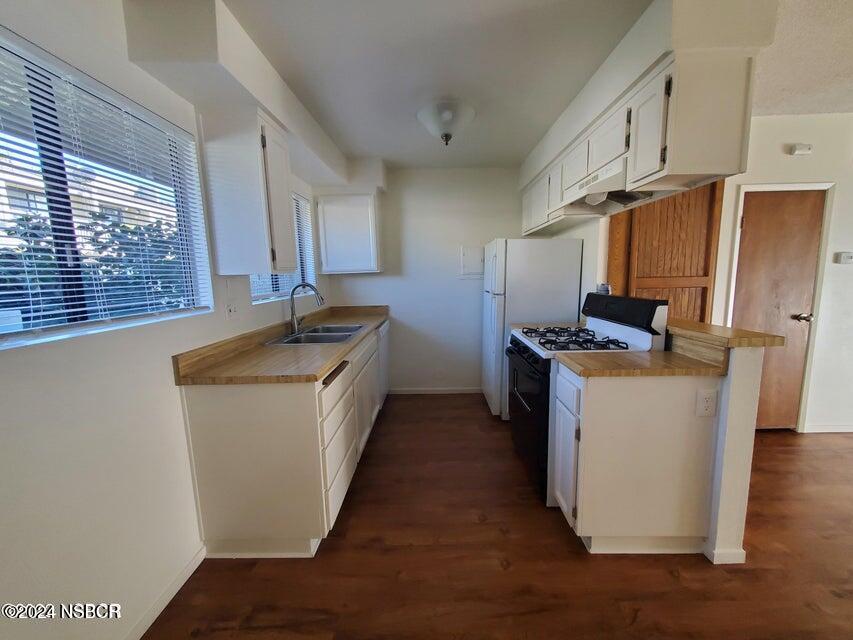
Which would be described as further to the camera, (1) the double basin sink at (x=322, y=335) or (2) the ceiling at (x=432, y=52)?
(1) the double basin sink at (x=322, y=335)

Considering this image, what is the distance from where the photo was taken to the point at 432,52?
159 cm

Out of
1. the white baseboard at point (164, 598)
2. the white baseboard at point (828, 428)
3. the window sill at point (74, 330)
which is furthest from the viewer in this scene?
the white baseboard at point (828, 428)

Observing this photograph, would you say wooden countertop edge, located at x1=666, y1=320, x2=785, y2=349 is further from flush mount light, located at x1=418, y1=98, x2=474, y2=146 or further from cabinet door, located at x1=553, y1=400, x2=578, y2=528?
flush mount light, located at x1=418, y1=98, x2=474, y2=146

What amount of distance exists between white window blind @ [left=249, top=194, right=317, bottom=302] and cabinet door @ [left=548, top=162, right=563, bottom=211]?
2.07 m

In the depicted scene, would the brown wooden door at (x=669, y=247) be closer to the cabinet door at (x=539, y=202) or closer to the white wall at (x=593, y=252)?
the white wall at (x=593, y=252)

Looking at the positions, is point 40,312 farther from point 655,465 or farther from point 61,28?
point 655,465

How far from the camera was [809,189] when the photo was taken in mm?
2363

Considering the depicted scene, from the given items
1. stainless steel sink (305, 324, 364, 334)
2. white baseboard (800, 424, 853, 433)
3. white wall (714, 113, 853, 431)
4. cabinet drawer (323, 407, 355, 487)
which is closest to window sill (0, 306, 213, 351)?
cabinet drawer (323, 407, 355, 487)

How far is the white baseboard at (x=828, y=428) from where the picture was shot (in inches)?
100

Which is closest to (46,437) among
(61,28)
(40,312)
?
(40,312)

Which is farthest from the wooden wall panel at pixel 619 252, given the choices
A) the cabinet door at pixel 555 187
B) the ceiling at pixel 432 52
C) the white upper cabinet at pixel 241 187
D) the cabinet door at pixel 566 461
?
the white upper cabinet at pixel 241 187

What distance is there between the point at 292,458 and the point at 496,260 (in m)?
2.17

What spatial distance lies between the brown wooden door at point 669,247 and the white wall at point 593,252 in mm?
50

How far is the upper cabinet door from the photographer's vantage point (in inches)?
61.8
